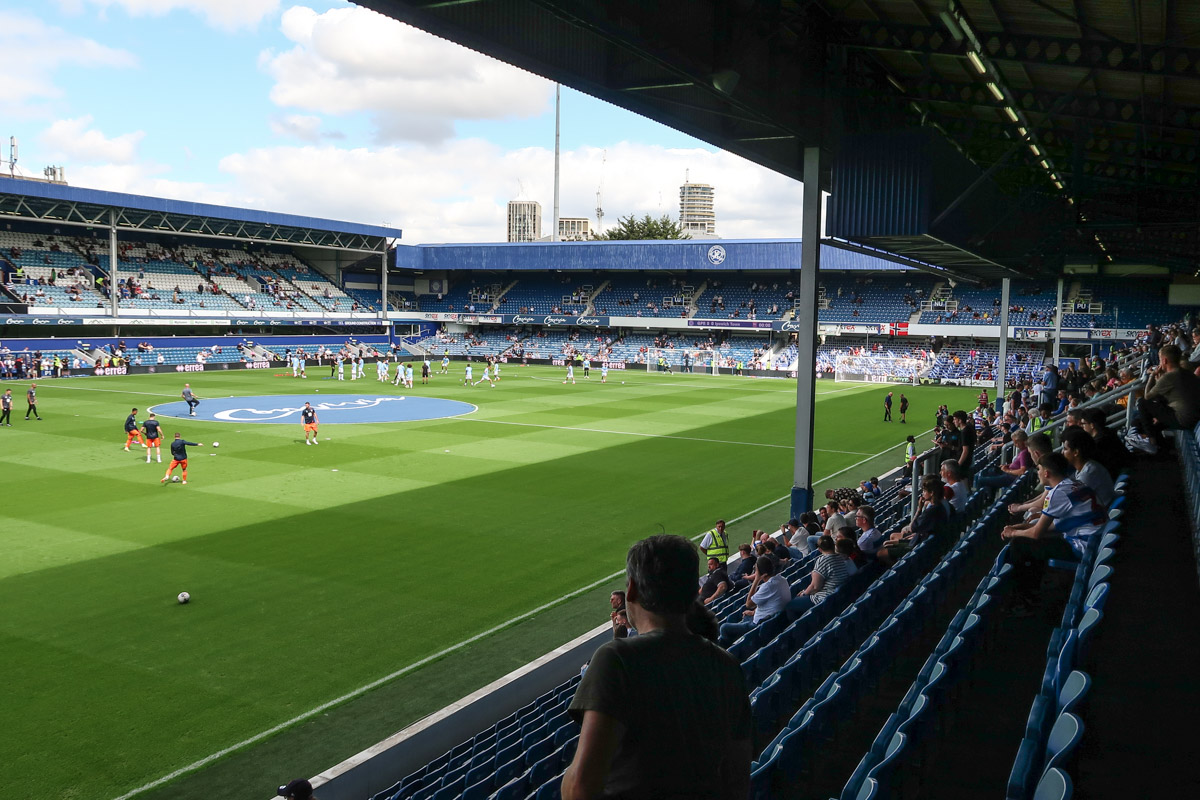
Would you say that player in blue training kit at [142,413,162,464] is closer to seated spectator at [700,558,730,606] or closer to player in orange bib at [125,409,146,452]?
player in orange bib at [125,409,146,452]

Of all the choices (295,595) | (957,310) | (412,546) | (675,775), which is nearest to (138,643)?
(295,595)

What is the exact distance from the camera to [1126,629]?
4438 mm

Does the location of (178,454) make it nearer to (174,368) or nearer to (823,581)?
(823,581)

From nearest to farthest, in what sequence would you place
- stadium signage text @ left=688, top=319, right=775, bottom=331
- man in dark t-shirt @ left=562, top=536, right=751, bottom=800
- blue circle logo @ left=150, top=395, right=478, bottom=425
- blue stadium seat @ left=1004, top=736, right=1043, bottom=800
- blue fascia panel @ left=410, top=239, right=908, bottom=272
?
man in dark t-shirt @ left=562, top=536, right=751, bottom=800 → blue stadium seat @ left=1004, top=736, right=1043, bottom=800 → blue circle logo @ left=150, top=395, right=478, bottom=425 → blue fascia panel @ left=410, top=239, right=908, bottom=272 → stadium signage text @ left=688, top=319, right=775, bottom=331

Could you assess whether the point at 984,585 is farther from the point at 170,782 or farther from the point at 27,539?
the point at 27,539

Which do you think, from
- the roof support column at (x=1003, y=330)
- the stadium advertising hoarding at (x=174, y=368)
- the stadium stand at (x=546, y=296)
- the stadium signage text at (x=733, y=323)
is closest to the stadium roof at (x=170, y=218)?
the stadium advertising hoarding at (x=174, y=368)

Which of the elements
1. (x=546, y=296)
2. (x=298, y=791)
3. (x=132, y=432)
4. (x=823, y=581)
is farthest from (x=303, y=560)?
(x=546, y=296)

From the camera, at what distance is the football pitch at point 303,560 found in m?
8.89

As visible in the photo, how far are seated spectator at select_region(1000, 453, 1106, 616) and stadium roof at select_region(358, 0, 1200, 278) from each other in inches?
215

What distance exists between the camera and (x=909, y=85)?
1416 cm

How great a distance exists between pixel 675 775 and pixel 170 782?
730 centimetres

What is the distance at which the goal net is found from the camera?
188ft

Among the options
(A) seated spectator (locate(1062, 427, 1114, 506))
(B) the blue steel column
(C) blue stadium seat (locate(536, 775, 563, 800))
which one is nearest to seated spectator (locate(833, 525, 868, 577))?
(A) seated spectator (locate(1062, 427, 1114, 506))

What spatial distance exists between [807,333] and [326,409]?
2469 cm
